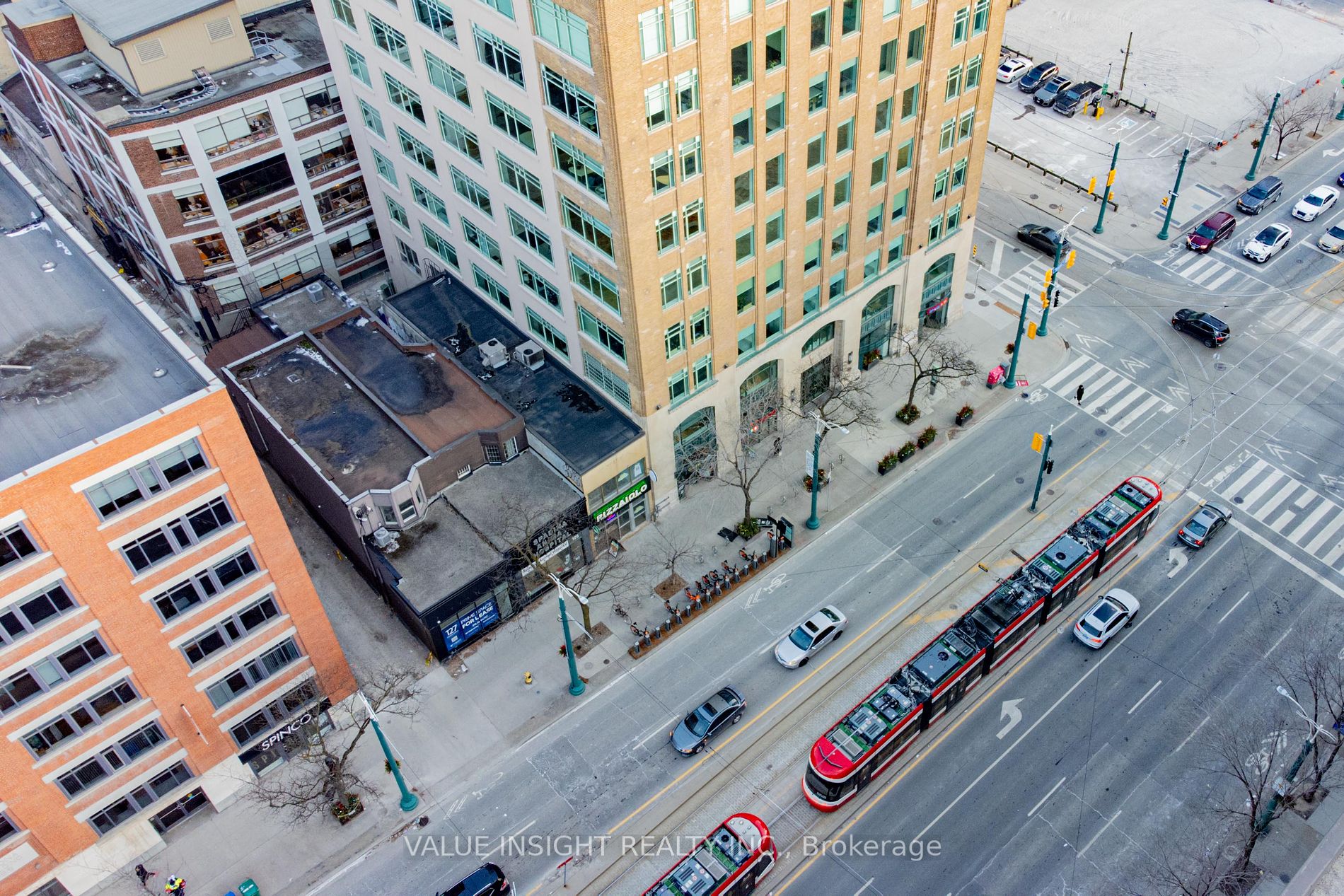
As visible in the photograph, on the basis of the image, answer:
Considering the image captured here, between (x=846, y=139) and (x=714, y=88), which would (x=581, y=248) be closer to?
(x=714, y=88)

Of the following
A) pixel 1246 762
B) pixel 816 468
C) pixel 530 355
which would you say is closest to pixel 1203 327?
pixel 816 468

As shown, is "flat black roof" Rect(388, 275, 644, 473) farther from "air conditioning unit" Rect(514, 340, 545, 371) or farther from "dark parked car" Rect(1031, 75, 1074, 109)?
"dark parked car" Rect(1031, 75, 1074, 109)

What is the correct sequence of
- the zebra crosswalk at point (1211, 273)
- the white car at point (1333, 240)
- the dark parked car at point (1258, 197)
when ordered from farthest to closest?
the dark parked car at point (1258, 197), the white car at point (1333, 240), the zebra crosswalk at point (1211, 273)

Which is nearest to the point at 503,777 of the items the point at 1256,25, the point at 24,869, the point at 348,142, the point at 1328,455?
the point at 24,869

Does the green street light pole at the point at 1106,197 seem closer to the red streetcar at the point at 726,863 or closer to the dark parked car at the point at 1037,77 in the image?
the dark parked car at the point at 1037,77

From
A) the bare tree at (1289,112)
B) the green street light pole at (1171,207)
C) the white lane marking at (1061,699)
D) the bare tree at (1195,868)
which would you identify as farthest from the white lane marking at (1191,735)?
the bare tree at (1289,112)

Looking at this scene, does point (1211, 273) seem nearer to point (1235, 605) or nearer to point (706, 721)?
point (1235, 605)
